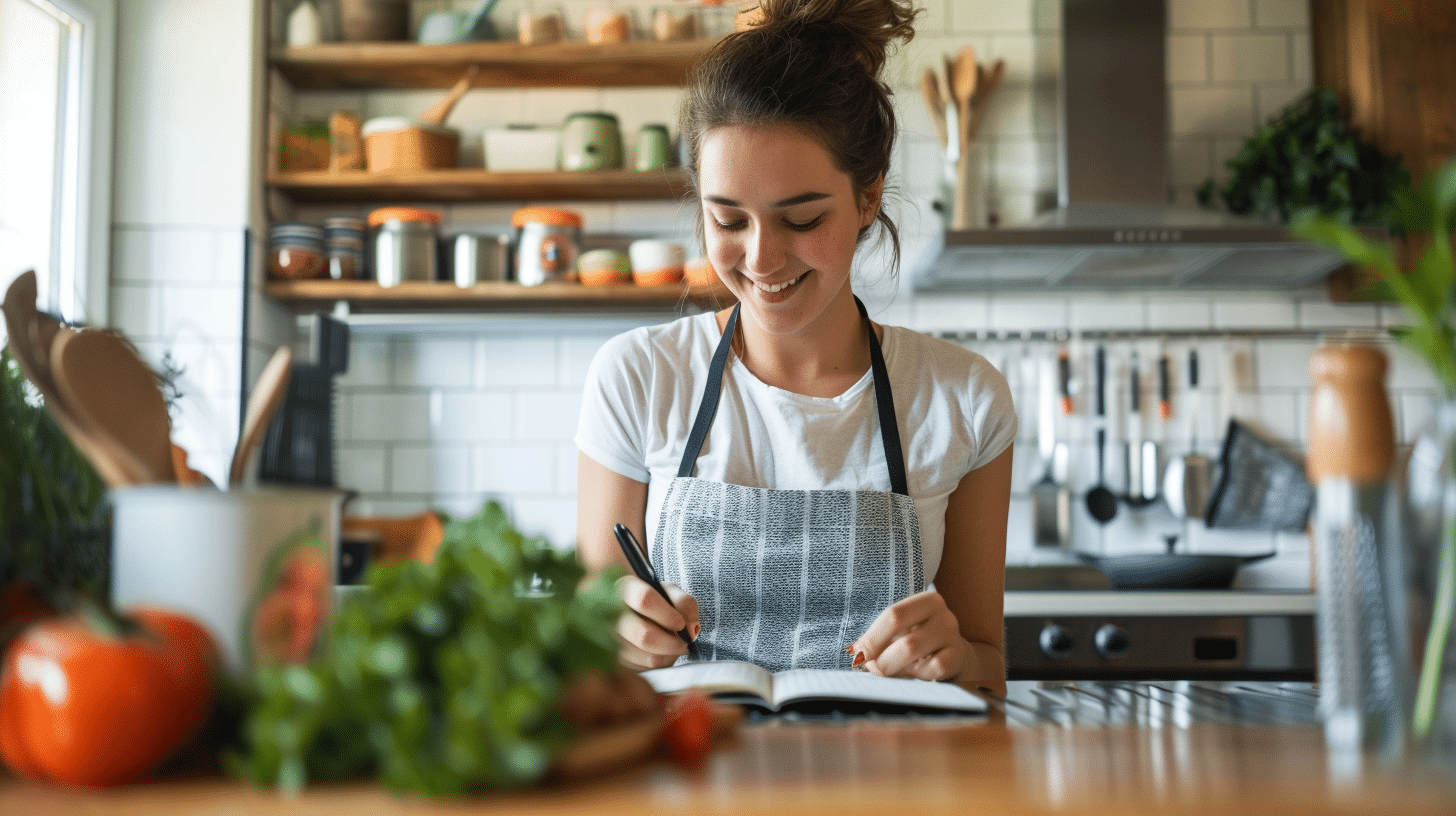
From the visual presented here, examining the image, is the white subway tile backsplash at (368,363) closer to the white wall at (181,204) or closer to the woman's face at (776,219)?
the white wall at (181,204)

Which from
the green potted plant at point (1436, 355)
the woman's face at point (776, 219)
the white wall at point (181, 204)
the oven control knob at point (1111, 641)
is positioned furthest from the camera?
the white wall at point (181, 204)

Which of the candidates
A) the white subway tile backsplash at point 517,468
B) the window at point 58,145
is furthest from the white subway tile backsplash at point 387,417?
the window at point 58,145

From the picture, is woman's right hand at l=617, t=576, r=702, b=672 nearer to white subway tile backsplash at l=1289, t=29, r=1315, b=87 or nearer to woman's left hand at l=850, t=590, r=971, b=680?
woman's left hand at l=850, t=590, r=971, b=680

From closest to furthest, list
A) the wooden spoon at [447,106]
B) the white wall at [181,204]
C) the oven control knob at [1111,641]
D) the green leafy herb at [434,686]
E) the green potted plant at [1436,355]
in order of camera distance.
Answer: the green leafy herb at [434,686], the green potted plant at [1436,355], the oven control knob at [1111,641], the white wall at [181,204], the wooden spoon at [447,106]

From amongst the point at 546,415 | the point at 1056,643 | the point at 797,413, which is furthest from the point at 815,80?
the point at 546,415

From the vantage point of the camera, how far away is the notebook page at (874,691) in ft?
2.76

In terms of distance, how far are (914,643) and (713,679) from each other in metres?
0.28

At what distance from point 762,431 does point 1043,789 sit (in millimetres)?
967

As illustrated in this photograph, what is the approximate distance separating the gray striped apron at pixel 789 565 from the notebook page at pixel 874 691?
37cm

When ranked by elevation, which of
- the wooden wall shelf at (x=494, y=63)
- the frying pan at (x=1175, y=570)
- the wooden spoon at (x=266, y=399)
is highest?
the wooden wall shelf at (x=494, y=63)

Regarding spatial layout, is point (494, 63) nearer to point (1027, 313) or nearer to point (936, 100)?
point (936, 100)

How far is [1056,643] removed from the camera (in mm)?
2295

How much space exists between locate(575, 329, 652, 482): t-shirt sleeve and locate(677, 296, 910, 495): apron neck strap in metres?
0.07

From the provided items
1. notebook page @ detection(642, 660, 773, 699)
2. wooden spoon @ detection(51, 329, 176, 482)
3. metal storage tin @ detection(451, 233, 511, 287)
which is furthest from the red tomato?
metal storage tin @ detection(451, 233, 511, 287)
